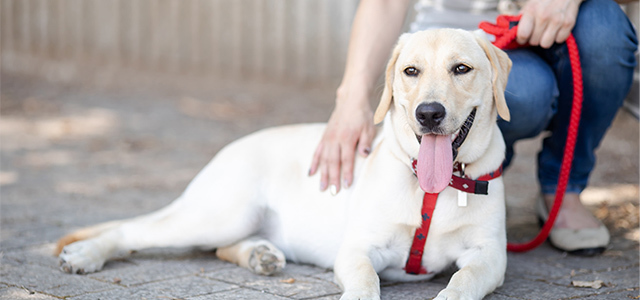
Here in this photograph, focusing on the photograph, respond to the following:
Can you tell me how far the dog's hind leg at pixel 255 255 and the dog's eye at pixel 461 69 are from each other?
1155mm

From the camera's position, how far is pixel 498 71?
8.58ft

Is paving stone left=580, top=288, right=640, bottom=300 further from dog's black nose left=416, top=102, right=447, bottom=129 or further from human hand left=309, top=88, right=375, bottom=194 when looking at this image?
human hand left=309, top=88, right=375, bottom=194

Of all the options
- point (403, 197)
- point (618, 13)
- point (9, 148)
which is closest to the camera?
point (403, 197)

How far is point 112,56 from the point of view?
10.0 meters

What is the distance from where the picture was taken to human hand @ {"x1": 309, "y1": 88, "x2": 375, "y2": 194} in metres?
3.04

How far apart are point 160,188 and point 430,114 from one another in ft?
10.5

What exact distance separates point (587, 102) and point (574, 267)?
0.91 metres

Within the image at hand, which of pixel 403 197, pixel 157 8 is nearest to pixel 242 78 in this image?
pixel 157 8

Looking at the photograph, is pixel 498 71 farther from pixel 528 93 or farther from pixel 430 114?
pixel 528 93

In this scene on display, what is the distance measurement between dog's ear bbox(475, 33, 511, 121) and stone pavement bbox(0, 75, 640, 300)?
0.76 meters

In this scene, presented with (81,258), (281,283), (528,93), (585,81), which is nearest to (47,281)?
(81,258)

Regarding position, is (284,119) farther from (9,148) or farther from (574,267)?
(574,267)

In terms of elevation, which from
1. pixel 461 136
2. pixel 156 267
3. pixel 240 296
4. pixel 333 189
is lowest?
pixel 156 267

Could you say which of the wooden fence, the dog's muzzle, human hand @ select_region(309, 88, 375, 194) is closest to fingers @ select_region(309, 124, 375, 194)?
human hand @ select_region(309, 88, 375, 194)
